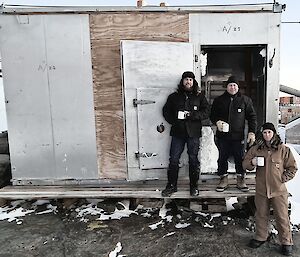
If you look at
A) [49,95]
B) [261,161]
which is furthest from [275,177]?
[49,95]

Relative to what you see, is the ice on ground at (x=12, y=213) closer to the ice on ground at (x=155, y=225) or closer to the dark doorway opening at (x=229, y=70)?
the ice on ground at (x=155, y=225)

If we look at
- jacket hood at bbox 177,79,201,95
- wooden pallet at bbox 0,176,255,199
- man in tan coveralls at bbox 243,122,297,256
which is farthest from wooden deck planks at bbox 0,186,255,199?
jacket hood at bbox 177,79,201,95

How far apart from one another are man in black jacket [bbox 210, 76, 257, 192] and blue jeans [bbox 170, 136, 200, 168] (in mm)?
365

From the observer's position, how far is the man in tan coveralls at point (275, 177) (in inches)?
125

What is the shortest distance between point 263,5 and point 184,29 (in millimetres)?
1179

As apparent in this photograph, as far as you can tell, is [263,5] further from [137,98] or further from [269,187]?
[269,187]

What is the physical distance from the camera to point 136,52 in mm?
4094

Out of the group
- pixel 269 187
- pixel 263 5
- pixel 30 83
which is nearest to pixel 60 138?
pixel 30 83

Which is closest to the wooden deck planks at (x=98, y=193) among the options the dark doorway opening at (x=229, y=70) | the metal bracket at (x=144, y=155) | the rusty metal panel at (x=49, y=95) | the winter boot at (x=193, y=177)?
the winter boot at (x=193, y=177)

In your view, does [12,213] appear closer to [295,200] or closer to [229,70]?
[295,200]

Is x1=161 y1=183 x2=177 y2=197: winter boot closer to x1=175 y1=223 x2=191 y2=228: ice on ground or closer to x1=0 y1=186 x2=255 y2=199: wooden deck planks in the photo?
x1=0 y1=186 x2=255 y2=199: wooden deck planks

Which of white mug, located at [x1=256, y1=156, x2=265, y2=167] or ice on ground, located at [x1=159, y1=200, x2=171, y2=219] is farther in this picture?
ice on ground, located at [x1=159, y1=200, x2=171, y2=219]

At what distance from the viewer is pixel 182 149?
4.09m

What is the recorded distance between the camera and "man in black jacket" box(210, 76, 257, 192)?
12.9 ft
